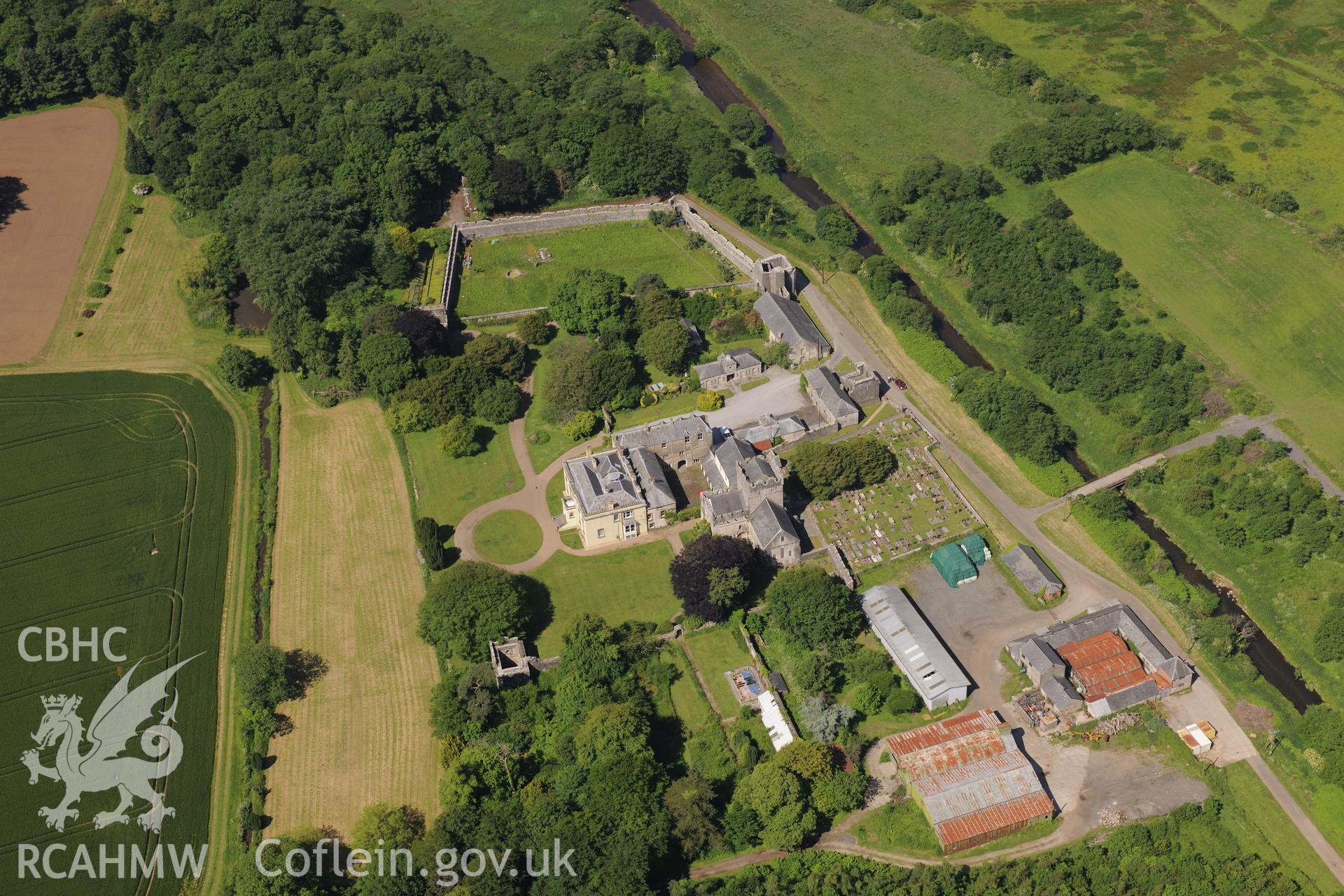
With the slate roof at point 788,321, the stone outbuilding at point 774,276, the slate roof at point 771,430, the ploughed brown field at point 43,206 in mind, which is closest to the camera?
the slate roof at point 771,430

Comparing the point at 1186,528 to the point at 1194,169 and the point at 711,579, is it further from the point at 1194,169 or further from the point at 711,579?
the point at 1194,169

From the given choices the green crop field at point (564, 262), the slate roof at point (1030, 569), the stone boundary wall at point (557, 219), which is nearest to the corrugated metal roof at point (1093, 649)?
the slate roof at point (1030, 569)

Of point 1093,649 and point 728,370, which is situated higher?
point 728,370

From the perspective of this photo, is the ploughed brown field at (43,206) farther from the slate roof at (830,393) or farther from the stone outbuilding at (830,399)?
the slate roof at (830,393)

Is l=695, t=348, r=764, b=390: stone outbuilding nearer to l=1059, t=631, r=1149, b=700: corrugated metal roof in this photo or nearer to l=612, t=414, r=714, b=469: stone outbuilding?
l=612, t=414, r=714, b=469: stone outbuilding

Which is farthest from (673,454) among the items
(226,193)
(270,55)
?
(270,55)

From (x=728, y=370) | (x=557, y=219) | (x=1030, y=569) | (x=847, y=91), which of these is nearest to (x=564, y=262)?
(x=557, y=219)

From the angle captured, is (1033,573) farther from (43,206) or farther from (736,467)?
(43,206)
